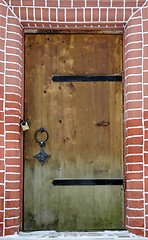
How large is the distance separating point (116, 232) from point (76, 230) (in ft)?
1.34

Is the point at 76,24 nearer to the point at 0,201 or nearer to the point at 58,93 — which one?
the point at 58,93

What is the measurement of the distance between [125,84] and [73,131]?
729 mm

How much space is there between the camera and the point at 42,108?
4.00 meters

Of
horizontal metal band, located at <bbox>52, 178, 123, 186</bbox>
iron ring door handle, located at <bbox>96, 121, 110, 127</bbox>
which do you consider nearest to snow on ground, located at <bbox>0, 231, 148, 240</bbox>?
horizontal metal band, located at <bbox>52, 178, 123, 186</bbox>

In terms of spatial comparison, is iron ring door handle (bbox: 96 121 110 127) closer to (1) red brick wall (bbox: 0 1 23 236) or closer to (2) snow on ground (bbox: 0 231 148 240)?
(1) red brick wall (bbox: 0 1 23 236)

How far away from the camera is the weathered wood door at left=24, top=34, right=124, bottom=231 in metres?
3.92

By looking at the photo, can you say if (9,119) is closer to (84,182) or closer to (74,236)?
(84,182)

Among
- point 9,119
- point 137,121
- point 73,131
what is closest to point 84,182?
point 73,131

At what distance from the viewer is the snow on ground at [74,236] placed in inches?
144

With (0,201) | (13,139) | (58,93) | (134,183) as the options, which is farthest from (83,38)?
(0,201)

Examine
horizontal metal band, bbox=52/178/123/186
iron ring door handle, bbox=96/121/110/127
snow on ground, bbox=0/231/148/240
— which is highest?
iron ring door handle, bbox=96/121/110/127

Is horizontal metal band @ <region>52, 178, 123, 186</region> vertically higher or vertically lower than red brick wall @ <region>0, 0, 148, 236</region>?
lower

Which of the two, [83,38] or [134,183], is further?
[83,38]

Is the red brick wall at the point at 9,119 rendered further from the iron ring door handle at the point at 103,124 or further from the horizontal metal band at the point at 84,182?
the iron ring door handle at the point at 103,124
